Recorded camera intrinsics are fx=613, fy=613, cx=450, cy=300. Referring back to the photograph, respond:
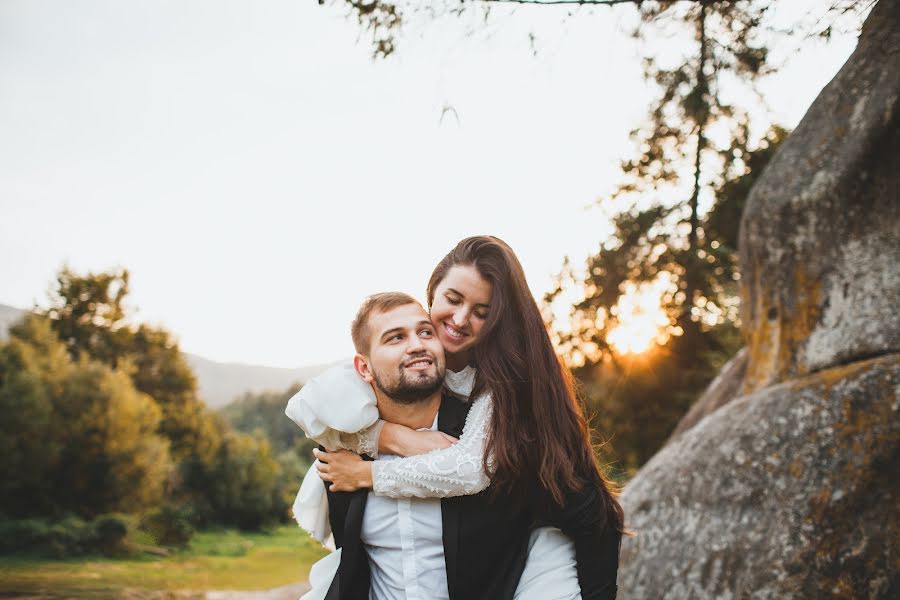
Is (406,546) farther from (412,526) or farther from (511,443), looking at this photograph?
(511,443)

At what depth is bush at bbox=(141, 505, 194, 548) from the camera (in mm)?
23781

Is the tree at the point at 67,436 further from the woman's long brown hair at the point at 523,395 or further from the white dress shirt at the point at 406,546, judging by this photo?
the woman's long brown hair at the point at 523,395

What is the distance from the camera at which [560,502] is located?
2.54 m

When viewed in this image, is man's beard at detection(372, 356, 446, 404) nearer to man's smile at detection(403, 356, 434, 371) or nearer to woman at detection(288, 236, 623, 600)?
man's smile at detection(403, 356, 434, 371)

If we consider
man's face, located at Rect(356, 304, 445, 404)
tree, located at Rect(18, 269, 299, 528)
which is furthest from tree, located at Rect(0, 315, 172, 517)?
man's face, located at Rect(356, 304, 445, 404)

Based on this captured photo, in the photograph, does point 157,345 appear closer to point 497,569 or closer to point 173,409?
point 173,409

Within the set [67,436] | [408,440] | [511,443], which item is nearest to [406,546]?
[408,440]

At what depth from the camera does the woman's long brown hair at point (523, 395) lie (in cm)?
255

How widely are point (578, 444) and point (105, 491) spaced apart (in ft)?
79.9

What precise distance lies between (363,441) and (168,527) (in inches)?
1030

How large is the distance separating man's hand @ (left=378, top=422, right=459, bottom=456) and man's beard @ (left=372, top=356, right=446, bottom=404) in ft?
0.46

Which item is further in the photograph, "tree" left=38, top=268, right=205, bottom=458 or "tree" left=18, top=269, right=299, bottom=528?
"tree" left=38, top=268, right=205, bottom=458

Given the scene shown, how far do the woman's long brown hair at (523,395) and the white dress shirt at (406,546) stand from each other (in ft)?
1.06

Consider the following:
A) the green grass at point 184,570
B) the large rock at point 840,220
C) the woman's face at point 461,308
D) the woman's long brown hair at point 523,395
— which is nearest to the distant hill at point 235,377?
the green grass at point 184,570
